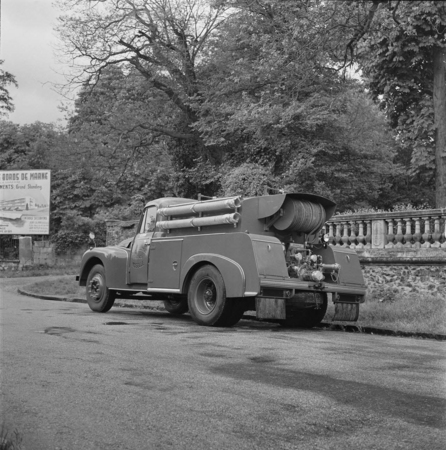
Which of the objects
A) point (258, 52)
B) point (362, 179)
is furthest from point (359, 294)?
point (258, 52)

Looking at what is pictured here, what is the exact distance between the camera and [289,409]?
5.36m

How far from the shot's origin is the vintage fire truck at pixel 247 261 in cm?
1146

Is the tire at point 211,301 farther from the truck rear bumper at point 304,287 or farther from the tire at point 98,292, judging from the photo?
the tire at point 98,292

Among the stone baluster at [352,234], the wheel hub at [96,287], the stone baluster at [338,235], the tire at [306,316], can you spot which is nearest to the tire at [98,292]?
the wheel hub at [96,287]

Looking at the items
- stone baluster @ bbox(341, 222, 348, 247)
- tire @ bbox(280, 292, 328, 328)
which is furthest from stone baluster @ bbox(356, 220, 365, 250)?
tire @ bbox(280, 292, 328, 328)

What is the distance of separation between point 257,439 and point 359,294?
8.84m

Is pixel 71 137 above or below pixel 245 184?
above

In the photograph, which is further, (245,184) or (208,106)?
(208,106)

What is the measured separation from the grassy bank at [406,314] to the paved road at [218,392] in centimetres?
167

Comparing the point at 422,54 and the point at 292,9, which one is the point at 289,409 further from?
the point at 422,54

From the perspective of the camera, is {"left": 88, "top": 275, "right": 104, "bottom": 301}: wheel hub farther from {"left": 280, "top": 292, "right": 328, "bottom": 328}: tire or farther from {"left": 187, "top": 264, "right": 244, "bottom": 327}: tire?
{"left": 280, "top": 292, "right": 328, "bottom": 328}: tire

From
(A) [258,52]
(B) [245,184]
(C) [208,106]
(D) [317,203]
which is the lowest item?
(D) [317,203]

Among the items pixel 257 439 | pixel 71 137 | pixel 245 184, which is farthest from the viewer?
pixel 71 137

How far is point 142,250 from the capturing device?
14.3m
